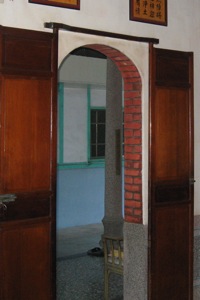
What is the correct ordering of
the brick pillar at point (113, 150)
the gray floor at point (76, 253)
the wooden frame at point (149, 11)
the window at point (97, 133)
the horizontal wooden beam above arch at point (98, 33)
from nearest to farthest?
the horizontal wooden beam above arch at point (98, 33) → the wooden frame at point (149, 11) → the gray floor at point (76, 253) → the brick pillar at point (113, 150) → the window at point (97, 133)

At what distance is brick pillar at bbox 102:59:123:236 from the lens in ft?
26.7

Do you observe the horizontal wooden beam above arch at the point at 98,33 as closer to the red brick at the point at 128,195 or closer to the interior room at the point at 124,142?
the interior room at the point at 124,142

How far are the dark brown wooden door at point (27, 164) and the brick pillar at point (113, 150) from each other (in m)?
3.95

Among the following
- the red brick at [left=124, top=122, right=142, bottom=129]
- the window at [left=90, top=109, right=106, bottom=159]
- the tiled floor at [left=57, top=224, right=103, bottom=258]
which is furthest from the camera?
the window at [left=90, top=109, right=106, bottom=159]

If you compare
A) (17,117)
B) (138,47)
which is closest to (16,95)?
(17,117)

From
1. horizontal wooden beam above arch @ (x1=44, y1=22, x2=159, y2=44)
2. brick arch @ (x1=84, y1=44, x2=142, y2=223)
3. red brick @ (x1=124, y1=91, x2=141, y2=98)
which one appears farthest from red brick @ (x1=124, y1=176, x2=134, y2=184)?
horizontal wooden beam above arch @ (x1=44, y1=22, x2=159, y2=44)

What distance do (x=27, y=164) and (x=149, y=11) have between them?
6.08ft

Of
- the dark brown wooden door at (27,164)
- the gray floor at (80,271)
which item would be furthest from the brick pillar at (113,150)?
the dark brown wooden door at (27,164)

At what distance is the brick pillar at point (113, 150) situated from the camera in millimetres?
8141

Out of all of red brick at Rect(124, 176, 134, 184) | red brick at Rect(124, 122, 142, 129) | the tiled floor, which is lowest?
the tiled floor

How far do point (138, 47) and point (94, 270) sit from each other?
343cm

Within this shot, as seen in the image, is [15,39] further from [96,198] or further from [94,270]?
[96,198]

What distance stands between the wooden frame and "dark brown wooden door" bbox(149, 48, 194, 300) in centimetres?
29

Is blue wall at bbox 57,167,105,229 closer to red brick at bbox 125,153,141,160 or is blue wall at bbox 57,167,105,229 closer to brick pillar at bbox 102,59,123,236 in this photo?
brick pillar at bbox 102,59,123,236
